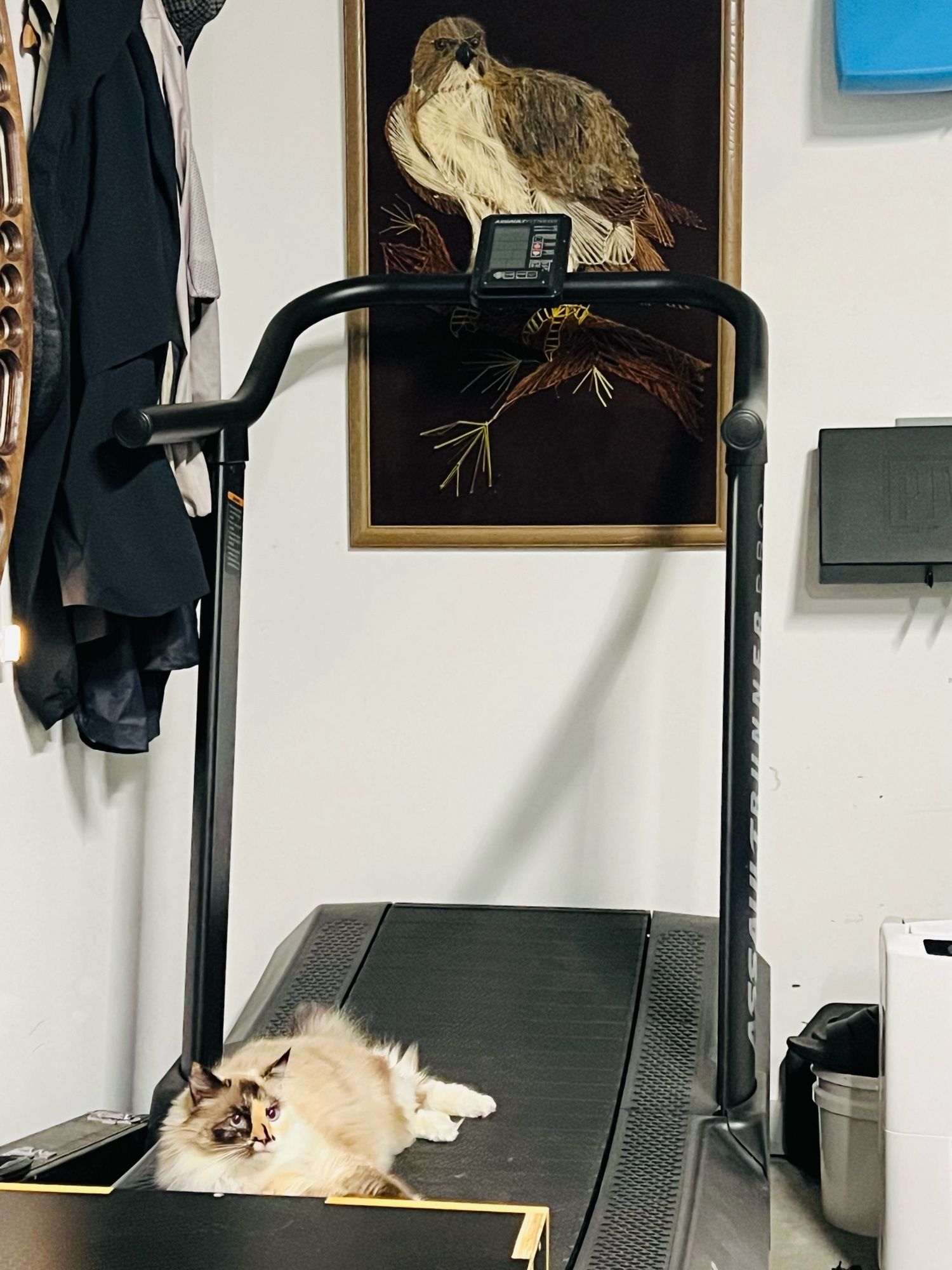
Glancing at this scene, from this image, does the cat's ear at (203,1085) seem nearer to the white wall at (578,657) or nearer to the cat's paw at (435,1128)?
the cat's paw at (435,1128)

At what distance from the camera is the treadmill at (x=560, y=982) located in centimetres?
170

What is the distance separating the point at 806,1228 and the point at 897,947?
59 cm

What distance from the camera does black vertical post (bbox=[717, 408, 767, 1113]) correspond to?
6.27ft

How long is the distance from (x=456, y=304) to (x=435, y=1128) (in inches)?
52.5

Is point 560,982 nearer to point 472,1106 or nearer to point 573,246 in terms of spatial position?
point 472,1106

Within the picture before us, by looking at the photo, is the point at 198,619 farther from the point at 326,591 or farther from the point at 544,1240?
the point at 544,1240

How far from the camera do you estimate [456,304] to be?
7.55 ft

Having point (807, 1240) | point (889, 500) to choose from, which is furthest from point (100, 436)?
point (807, 1240)

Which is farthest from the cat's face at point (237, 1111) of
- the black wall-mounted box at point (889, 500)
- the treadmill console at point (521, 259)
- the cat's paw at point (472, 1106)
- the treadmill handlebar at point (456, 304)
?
the black wall-mounted box at point (889, 500)

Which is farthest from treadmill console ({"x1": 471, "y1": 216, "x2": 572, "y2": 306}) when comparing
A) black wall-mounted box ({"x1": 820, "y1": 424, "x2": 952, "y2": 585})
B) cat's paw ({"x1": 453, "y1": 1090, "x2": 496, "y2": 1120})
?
cat's paw ({"x1": 453, "y1": 1090, "x2": 496, "y2": 1120})

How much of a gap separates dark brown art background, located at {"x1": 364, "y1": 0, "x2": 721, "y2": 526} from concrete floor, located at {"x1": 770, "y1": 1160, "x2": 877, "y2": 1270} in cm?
127

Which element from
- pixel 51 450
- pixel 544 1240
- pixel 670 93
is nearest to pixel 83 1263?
pixel 544 1240

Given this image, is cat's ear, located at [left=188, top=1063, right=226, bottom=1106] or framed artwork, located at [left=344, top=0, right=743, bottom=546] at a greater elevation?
framed artwork, located at [left=344, top=0, right=743, bottom=546]

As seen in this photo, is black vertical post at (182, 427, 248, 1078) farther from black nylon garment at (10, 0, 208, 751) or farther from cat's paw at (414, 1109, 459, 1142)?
cat's paw at (414, 1109, 459, 1142)
